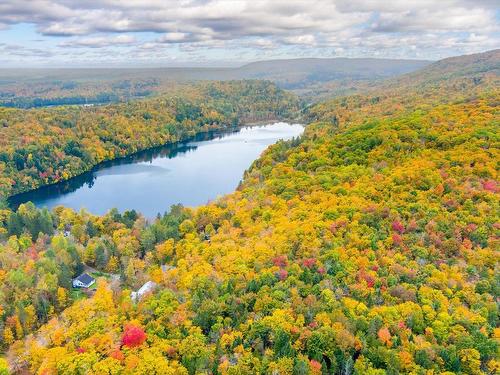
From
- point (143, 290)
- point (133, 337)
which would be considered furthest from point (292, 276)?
point (143, 290)

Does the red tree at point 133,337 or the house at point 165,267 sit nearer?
the red tree at point 133,337

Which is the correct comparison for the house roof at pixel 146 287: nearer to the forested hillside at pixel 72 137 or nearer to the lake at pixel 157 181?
the lake at pixel 157 181

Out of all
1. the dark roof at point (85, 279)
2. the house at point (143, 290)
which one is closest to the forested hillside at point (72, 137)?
the dark roof at point (85, 279)

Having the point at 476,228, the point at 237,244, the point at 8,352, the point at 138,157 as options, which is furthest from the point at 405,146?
the point at 138,157

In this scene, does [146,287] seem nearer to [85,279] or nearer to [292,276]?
[85,279]

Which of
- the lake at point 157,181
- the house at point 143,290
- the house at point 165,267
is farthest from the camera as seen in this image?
the lake at point 157,181

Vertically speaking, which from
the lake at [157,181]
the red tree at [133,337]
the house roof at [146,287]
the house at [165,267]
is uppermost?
the red tree at [133,337]

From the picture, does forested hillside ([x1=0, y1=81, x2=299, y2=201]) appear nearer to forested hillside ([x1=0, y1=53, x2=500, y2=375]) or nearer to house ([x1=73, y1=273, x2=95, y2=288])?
forested hillside ([x1=0, y1=53, x2=500, y2=375])

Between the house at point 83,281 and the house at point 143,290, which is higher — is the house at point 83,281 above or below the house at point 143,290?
below
